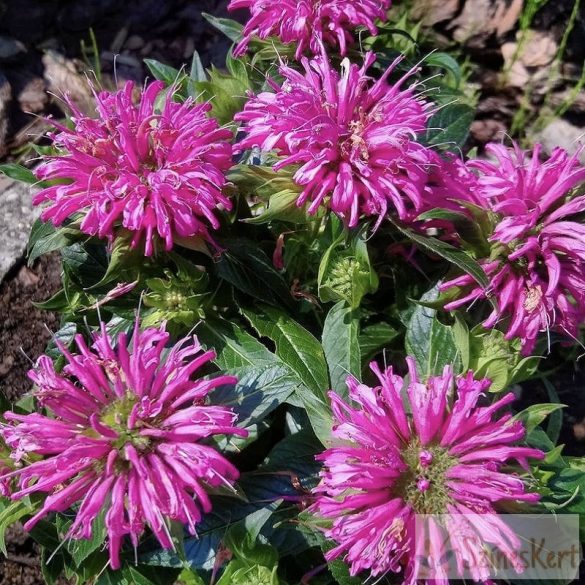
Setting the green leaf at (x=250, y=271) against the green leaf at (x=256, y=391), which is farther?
the green leaf at (x=250, y=271)

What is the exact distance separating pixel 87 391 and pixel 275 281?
52cm

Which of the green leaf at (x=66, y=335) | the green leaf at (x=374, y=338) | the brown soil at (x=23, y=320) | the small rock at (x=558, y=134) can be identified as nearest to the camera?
the green leaf at (x=374, y=338)

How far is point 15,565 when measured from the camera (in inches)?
80.5

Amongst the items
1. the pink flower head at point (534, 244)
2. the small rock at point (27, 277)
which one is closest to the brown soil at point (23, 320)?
the small rock at point (27, 277)

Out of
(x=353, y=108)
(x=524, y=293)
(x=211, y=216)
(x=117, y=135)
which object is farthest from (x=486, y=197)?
(x=117, y=135)

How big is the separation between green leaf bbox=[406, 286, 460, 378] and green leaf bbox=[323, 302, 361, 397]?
13 cm

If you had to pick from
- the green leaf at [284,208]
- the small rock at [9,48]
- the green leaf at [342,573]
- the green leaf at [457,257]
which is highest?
the green leaf at [457,257]

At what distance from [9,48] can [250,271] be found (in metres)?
1.90

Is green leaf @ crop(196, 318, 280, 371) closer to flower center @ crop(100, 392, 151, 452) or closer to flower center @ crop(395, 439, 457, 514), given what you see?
flower center @ crop(100, 392, 151, 452)

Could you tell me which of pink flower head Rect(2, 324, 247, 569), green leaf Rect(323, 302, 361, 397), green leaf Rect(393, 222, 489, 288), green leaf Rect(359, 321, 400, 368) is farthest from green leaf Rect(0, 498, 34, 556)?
green leaf Rect(393, 222, 489, 288)

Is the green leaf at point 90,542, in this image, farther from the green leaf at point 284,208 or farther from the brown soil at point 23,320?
the brown soil at point 23,320

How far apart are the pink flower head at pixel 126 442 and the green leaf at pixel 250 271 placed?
0.29 meters

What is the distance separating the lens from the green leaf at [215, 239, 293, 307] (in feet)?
5.14

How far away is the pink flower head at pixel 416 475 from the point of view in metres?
1.19
